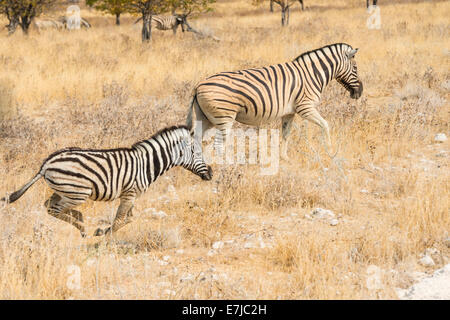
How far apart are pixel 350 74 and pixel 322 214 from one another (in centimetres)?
293

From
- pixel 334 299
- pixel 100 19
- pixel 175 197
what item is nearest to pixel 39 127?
pixel 175 197

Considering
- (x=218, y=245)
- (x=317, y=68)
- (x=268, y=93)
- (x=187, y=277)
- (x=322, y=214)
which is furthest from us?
(x=317, y=68)

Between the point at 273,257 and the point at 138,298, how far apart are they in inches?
53.0

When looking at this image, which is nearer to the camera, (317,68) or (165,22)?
(317,68)

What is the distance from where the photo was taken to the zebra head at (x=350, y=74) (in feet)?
24.3

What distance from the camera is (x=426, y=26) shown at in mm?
16797

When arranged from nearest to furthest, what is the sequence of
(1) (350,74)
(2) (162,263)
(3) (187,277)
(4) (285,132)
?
(3) (187,277)
(2) (162,263)
(4) (285,132)
(1) (350,74)

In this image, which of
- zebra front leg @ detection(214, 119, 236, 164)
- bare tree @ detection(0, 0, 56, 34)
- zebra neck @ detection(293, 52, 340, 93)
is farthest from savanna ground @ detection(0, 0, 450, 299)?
bare tree @ detection(0, 0, 56, 34)

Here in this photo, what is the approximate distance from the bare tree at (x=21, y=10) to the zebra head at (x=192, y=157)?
645 inches

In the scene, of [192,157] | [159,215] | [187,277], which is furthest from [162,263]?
[192,157]

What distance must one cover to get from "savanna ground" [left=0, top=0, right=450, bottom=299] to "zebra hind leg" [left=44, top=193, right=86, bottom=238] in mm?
169

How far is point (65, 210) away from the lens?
4.71m

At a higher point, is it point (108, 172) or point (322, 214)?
point (108, 172)

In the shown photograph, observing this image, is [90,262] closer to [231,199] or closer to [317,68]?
[231,199]
